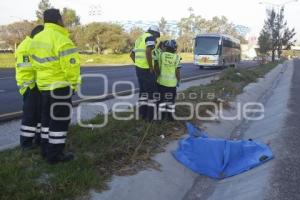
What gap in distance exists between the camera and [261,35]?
50.6m

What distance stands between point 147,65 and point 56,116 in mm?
3578

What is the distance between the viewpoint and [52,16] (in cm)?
614

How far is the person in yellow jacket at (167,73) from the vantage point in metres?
9.98

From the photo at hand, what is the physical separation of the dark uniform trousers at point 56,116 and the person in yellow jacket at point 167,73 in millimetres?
3935

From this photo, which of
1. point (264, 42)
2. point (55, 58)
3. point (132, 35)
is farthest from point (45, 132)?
point (132, 35)

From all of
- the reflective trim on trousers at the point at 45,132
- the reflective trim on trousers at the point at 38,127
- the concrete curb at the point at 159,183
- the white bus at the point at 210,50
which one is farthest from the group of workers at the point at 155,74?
the white bus at the point at 210,50

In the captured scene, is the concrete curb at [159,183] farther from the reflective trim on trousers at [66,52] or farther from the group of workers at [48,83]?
the reflective trim on trousers at [66,52]

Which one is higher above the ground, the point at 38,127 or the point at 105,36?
the point at 105,36

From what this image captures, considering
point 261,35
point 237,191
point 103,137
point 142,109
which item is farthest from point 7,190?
point 261,35

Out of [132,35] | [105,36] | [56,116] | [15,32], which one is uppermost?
[15,32]

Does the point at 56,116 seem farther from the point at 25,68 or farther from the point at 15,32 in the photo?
the point at 15,32

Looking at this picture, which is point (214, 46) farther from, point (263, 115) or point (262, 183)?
point (262, 183)

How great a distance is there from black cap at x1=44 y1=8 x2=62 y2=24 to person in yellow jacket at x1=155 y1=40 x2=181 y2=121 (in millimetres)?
4076

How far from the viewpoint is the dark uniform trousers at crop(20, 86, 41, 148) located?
7047 millimetres
